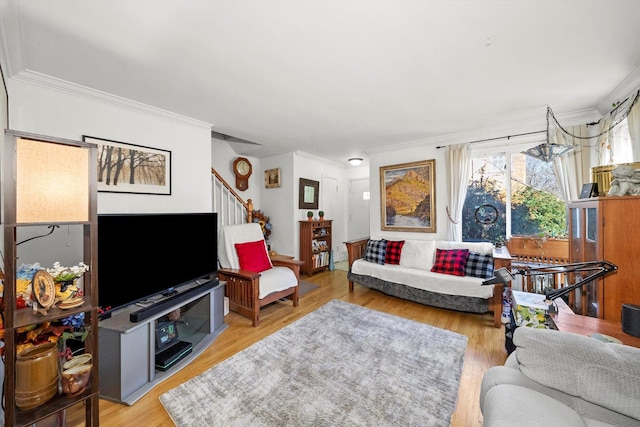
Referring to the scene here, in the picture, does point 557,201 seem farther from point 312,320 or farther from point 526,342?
point 312,320

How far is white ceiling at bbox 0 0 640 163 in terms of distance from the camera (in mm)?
1272

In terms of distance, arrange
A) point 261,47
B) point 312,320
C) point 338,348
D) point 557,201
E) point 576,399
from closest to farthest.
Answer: point 576,399 < point 261,47 < point 338,348 < point 312,320 < point 557,201

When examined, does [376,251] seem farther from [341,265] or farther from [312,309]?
[341,265]

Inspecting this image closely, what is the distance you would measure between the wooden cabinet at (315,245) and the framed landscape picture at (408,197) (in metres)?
1.25

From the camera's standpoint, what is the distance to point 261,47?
5.11 ft

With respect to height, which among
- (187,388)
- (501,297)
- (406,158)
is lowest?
(187,388)

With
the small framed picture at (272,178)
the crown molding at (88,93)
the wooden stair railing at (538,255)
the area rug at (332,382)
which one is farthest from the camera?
the small framed picture at (272,178)

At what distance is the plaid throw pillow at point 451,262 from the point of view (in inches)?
117

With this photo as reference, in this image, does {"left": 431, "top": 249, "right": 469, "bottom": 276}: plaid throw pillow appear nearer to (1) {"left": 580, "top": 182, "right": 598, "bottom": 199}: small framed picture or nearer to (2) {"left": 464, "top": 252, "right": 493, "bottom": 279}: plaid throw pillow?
(2) {"left": 464, "top": 252, "right": 493, "bottom": 279}: plaid throw pillow

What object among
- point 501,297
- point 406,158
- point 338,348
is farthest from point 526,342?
point 406,158

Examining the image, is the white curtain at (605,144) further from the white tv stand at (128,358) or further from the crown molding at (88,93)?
the crown molding at (88,93)

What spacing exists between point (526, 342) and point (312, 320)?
1.97m

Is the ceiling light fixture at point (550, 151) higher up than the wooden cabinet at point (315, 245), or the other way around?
the ceiling light fixture at point (550, 151)

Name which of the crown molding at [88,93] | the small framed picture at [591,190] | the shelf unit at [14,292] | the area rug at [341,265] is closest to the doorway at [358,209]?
the area rug at [341,265]
